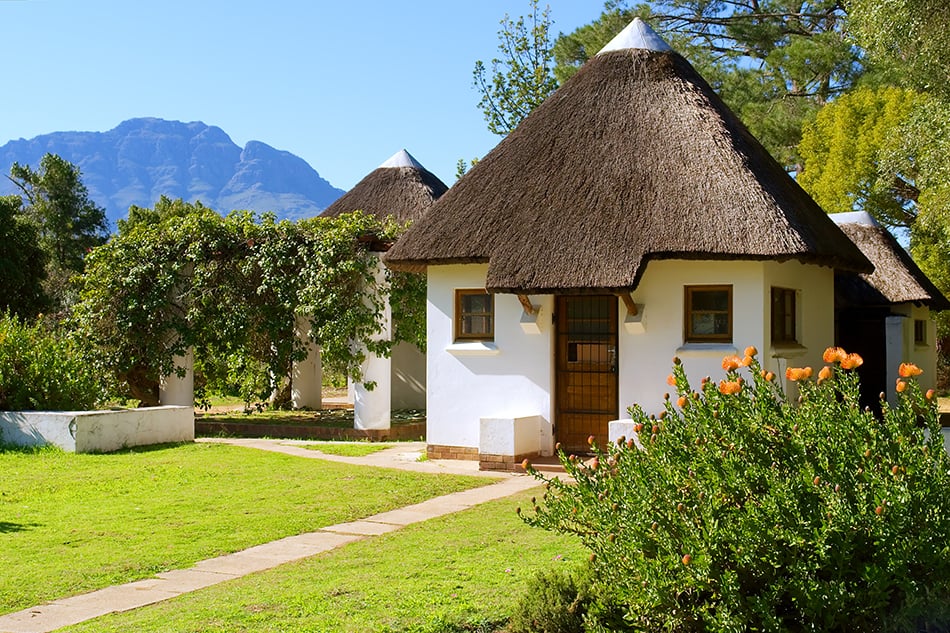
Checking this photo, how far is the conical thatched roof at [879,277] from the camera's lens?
18.0 meters

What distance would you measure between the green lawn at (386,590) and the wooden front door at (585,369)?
4591 millimetres

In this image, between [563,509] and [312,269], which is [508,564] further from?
[312,269]

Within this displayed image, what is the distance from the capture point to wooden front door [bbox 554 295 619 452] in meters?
12.8

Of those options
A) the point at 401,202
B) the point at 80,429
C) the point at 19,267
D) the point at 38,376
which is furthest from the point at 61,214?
the point at 80,429

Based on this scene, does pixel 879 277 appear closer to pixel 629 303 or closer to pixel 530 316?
pixel 629 303

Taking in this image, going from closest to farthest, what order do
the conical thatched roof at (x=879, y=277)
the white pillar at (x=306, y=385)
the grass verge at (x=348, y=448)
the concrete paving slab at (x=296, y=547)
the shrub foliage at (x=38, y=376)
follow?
the concrete paving slab at (x=296, y=547) → the grass verge at (x=348, y=448) → the shrub foliage at (x=38, y=376) → the conical thatched roof at (x=879, y=277) → the white pillar at (x=306, y=385)

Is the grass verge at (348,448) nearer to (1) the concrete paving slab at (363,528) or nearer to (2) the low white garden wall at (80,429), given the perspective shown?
(2) the low white garden wall at (80,429)

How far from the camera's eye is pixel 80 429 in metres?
13.3

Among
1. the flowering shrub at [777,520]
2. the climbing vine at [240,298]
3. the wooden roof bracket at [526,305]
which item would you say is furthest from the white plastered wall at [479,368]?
the flowering shrub at [777,520]

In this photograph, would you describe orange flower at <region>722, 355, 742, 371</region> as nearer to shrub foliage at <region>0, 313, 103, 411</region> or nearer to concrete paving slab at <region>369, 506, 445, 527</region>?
concrete paving slab at <region>369, 506, 445, 527</region>

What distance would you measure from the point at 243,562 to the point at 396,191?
13.4 m

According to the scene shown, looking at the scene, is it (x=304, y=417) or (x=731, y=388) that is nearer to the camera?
(x=731, y=388)

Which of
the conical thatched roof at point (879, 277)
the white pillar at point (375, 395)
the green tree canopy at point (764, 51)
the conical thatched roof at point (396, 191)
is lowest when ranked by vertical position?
the white pillar at point (375, 395)

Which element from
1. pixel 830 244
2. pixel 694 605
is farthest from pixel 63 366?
pixel 694 605
